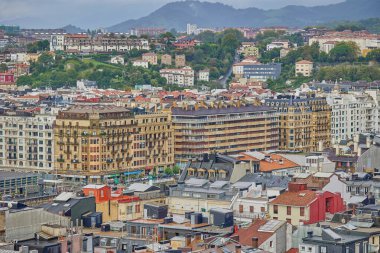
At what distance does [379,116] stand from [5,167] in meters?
31.6

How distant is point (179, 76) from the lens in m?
138

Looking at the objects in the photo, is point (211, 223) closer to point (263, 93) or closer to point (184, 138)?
point (184, 138)

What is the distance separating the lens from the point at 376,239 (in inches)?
1577

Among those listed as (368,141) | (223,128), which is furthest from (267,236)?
(223,128)

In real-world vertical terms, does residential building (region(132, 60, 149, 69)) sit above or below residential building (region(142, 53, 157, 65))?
below

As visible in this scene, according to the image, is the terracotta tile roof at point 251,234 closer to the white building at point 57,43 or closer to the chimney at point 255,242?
the chimney at point 255,242

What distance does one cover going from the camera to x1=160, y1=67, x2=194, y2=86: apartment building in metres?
138

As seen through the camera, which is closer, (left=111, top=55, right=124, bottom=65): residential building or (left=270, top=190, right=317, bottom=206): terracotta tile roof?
(left=270, top=190, right=317, bottom=206): terracotta tile roof

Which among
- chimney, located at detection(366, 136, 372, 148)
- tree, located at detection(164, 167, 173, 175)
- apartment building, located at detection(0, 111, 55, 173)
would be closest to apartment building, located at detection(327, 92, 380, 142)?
tree, located at detection(164, 167, 173, 175)

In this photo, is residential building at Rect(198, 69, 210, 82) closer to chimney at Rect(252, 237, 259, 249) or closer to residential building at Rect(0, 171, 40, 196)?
residential building at Rect(0, 171, 40, 196)

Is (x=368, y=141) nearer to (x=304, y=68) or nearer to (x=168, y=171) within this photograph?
(x=168, y=171)

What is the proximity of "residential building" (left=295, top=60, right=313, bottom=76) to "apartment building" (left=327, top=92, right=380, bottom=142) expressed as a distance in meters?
41.2

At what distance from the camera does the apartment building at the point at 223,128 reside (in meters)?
80.2

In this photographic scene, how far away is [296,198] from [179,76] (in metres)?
93.5
